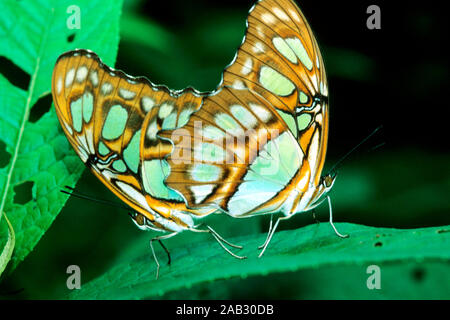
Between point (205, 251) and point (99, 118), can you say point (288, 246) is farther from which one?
point (99, 118)

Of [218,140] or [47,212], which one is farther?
[218,140]

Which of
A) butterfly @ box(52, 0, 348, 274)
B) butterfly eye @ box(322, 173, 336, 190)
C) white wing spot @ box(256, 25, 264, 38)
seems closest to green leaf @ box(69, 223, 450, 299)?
butterfly @ box(52, 0, 348, 274)

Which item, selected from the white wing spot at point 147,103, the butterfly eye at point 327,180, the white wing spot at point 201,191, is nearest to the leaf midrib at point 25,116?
the white wing spot at point 147,103

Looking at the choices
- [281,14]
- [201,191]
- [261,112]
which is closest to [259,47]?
[281,14]

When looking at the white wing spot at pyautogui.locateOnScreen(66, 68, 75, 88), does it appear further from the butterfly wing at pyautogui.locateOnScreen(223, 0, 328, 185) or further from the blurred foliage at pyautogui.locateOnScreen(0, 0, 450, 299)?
the blurred foliage at pyautogui.locateOnScreen(0, 0, 450, 299)
